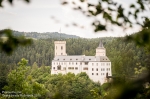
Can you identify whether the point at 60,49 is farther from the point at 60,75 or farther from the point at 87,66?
the point at 60,75

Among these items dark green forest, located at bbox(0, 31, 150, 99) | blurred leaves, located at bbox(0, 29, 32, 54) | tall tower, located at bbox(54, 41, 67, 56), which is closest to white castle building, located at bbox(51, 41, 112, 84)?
dark green forest, located at bbox(0, 31, 150, 99)

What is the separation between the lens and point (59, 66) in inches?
2719

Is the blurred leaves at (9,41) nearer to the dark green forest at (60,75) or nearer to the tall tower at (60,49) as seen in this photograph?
the dark green forest at (60,75)

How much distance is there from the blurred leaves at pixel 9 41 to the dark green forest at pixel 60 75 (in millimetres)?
169

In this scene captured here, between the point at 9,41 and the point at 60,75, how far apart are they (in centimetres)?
6265

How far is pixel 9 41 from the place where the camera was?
1964 millimetres

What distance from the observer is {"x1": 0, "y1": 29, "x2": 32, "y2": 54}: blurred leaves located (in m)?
1.91

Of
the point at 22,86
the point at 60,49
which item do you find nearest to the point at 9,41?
the point at 22,86

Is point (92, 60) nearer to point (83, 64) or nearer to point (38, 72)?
point (83, 64)

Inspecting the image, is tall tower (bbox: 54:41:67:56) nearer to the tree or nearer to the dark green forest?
the dark green forest

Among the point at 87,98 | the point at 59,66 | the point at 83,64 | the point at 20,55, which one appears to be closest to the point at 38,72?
the point at 59,66

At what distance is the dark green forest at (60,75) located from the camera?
505cm

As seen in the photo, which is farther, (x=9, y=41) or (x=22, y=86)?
(x=22, y=86)

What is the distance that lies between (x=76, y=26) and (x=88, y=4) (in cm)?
52
